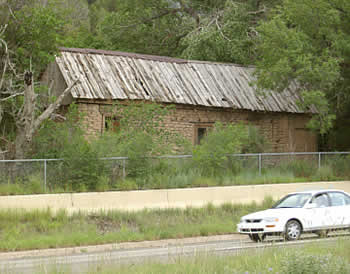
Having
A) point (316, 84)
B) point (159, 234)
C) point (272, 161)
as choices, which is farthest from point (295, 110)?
point (159, 234)

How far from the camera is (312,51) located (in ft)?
87.7

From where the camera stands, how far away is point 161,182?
70.8ft

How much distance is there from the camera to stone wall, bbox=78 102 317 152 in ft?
85.0

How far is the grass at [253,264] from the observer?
27.2ft

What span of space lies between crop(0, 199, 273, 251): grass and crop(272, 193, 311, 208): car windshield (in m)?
2.36

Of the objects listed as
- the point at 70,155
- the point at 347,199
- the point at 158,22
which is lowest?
the point at 347,199

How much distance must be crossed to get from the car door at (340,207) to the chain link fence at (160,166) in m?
5.98

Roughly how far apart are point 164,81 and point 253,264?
19794 millimetres

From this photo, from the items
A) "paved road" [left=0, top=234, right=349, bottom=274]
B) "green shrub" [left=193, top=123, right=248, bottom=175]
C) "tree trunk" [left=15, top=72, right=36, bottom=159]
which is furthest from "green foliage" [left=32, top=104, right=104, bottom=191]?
"green shrub" [left=193, top=123, right=248, bottom=175]

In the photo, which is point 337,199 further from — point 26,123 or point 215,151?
point 26,123

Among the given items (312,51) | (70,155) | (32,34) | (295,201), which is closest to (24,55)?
(32,34)

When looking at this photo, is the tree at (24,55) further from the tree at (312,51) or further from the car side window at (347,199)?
the car side window at (347,199)

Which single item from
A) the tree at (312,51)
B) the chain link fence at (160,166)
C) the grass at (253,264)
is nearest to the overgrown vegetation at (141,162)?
the chain link fence at (160,166)

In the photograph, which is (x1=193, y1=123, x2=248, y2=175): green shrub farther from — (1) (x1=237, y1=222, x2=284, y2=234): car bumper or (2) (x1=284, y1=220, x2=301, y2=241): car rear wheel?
(2) (x1=284, y1=220, x2=301, y2=241): car rear wheel
